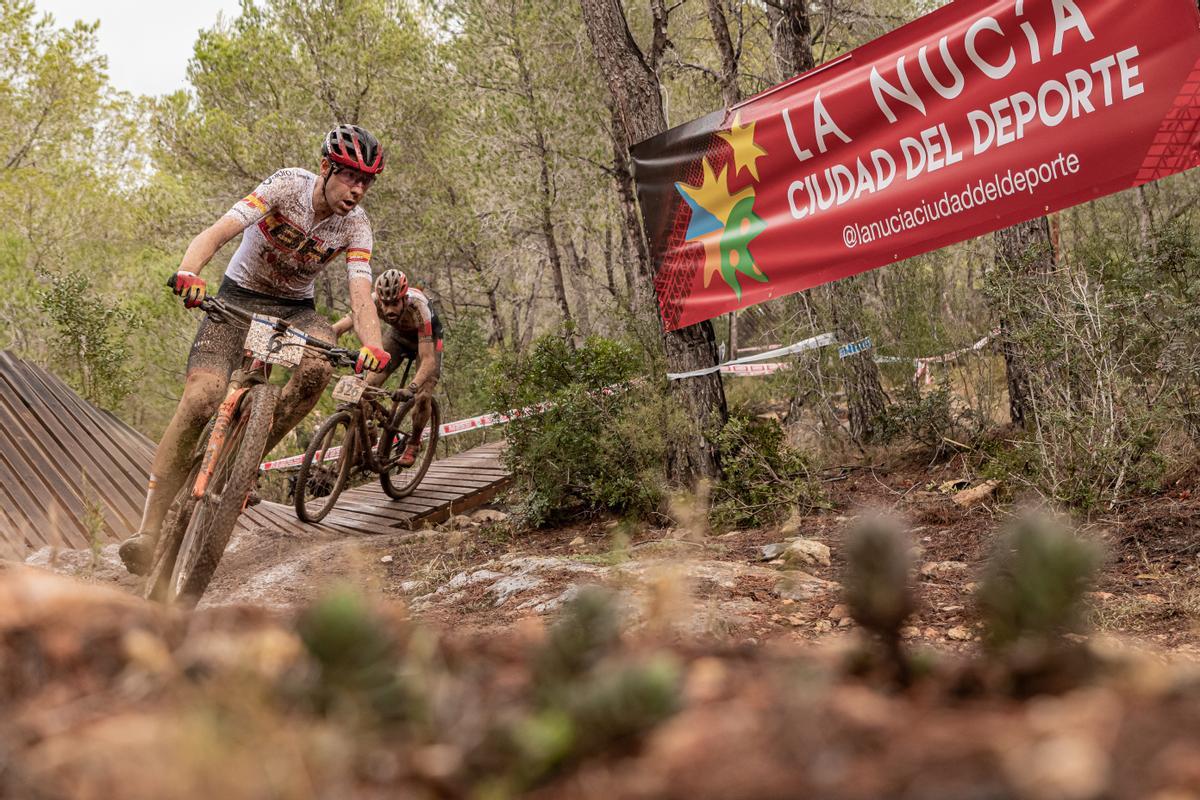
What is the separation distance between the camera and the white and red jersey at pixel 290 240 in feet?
15.0

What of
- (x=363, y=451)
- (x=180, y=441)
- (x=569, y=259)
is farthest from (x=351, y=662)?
(x=569, y=259)

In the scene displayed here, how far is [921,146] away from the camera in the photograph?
194 inches

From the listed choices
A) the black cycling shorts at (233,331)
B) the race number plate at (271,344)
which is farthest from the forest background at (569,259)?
the race number plate at (271,344)

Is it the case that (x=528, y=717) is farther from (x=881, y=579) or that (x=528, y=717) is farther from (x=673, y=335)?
(x=673, y=335)

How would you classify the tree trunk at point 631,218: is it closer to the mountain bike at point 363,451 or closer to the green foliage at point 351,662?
the mountain bike at point 363,451

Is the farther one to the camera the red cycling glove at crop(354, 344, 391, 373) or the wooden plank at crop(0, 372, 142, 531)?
the wooden plank at crop(0, 372, 142, 531)

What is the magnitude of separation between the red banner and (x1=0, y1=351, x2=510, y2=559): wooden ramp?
277cm

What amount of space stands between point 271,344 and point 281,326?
0.32ft

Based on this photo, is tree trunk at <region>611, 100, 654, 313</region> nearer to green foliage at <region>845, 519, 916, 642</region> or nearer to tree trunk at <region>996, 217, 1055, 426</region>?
tree trunk at <region>996, 217, 1055, 426</region>

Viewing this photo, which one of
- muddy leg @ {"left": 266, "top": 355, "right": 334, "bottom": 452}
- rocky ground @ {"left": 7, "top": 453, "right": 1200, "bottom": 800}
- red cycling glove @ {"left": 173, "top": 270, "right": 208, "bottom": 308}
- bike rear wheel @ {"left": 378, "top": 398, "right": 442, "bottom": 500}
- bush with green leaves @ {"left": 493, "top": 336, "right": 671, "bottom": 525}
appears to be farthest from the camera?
bike rear wheel @ {"left": 378, "top": 398, "right": 442, "bottom": 500}

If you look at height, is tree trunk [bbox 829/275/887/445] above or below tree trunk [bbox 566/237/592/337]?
below

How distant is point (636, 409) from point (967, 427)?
2514 mm

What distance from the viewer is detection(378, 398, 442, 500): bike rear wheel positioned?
834 cm

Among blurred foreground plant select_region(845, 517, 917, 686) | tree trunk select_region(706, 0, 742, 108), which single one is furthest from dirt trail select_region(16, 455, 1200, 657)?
tree trunk select_region(706, 0, 742, 108)
